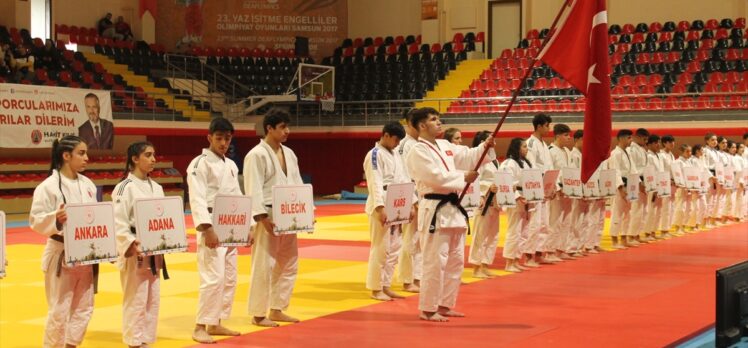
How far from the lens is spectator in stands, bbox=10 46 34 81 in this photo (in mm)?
23391

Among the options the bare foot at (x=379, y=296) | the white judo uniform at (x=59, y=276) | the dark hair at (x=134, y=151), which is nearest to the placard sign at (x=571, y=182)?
the bare foot at (x=379, y=296)

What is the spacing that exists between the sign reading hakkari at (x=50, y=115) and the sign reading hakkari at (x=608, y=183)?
43.1ft

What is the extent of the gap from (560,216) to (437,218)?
5.45 meters

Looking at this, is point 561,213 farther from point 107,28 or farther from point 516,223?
point 107,28

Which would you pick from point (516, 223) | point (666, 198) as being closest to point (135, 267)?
point (516, 223)

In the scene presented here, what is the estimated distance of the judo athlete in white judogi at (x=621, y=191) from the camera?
1490 centimetres

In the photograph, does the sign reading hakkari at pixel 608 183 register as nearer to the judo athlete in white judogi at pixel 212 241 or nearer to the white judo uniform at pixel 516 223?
the white judo uniform at pixel 516 223

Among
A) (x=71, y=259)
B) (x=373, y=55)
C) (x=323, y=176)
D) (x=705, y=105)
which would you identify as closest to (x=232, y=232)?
(x=71, y=259)

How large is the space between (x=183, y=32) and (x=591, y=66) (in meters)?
24.7

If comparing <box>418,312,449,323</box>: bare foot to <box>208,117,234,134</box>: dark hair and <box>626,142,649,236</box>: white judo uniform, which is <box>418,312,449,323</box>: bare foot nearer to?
<box>208,117,234,134</box>: dark hair

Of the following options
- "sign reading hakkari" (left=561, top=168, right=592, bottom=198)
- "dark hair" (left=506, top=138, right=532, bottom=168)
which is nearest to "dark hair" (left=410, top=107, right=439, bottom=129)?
"dark hair" (left=506, top=138, right=532, bottom=168)

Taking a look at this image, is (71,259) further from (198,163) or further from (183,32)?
(183,32)

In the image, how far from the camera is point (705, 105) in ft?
77.9

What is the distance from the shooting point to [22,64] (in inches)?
949
